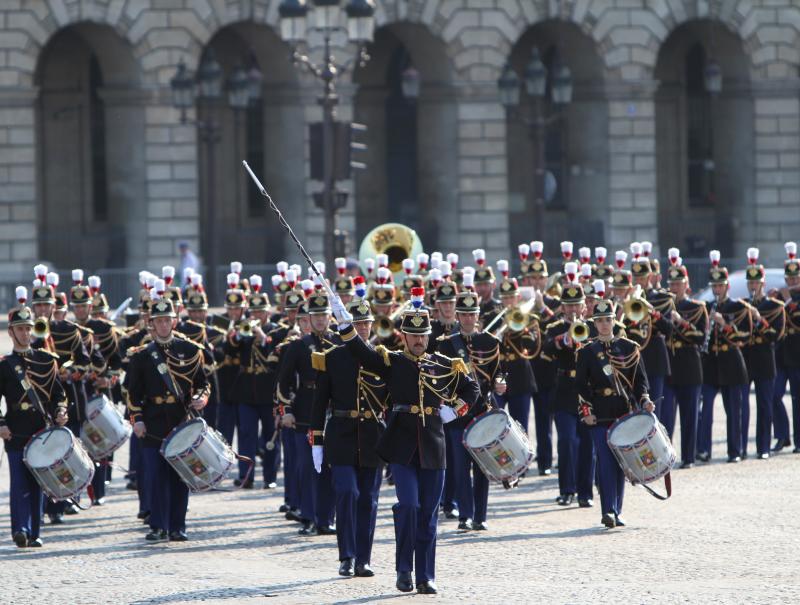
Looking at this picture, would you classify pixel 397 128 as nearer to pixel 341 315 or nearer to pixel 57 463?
pixel 57 463

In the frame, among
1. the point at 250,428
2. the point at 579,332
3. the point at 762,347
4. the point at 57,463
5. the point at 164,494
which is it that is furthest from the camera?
the point at 762,347

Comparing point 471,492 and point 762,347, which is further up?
point 762,347

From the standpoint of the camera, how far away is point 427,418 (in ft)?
45.7

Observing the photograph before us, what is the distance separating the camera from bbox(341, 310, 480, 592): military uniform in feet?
45.0

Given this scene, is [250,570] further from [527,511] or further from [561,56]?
[561,56]

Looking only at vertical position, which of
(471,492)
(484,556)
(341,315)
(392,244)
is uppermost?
(392,244)

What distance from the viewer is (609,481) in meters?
16.3

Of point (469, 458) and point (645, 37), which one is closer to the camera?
point (469, 458)

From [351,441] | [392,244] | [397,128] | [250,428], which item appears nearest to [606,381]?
[351,441]

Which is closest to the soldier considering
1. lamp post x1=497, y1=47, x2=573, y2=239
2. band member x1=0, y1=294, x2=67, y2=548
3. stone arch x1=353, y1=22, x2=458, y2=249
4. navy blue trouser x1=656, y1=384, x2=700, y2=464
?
navy blue trouser x1=656, y1=384, x2=700, y2=464

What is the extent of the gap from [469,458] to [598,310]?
1.51 m

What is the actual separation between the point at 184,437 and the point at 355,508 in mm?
2071

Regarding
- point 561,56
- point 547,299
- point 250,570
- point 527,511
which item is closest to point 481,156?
point 561,56

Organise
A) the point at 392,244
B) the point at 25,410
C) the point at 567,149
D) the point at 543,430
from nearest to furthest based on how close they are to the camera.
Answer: the point at 25,410 < the point at 543,430 < the point at 392,244 < the point at 567,149
